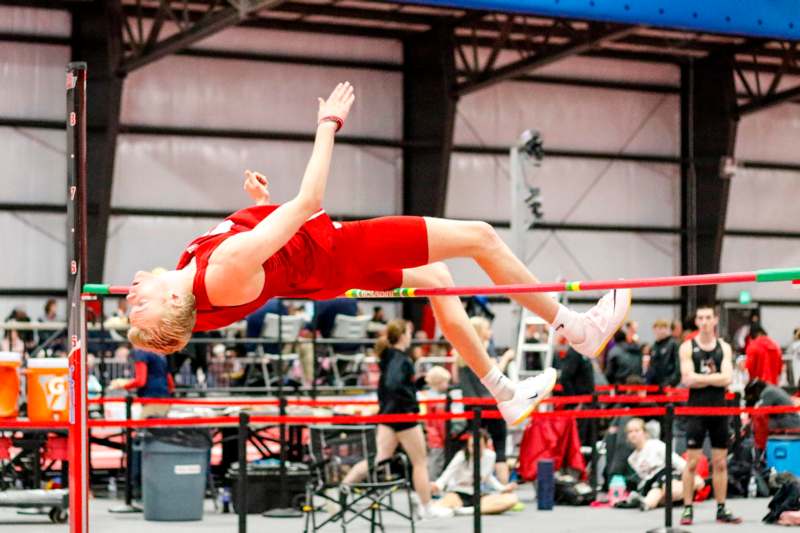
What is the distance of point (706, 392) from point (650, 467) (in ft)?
4.29

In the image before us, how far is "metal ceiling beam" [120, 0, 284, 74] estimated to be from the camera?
15023 mm

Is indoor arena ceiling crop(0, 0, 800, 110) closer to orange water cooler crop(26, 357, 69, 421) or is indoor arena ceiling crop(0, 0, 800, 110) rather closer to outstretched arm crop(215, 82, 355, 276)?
orange water cooler crop(26, 357, 69, 421)

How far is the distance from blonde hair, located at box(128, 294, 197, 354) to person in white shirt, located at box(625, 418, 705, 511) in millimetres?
6820

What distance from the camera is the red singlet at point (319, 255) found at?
14.8 feet

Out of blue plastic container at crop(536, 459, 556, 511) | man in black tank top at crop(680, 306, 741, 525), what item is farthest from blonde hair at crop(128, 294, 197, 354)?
blue plastic container at crop(536, 459, 556, 511)

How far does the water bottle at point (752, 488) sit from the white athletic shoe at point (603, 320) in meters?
6.78

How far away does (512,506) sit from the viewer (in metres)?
10.4

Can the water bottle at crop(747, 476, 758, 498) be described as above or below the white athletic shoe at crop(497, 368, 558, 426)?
below

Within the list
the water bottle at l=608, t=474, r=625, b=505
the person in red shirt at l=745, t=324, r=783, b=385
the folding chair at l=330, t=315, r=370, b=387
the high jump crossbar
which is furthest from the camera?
the folding chair at l=330, t=315, r=370, b=387

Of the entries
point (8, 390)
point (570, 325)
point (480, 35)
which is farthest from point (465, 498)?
point (480, 35)

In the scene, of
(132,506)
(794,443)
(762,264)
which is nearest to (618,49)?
(762,264)

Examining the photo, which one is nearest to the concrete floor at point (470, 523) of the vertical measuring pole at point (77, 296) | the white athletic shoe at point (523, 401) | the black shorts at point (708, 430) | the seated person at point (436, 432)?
the black shorts at point (708, 430)

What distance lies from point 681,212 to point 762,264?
81.1 inches

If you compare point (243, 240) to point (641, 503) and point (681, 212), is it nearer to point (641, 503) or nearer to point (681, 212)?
point (641, 503)
